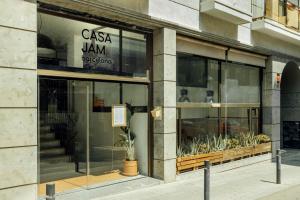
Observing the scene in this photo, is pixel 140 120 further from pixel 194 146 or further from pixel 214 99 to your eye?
pixel 214 99

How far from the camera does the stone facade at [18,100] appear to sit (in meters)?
7.02

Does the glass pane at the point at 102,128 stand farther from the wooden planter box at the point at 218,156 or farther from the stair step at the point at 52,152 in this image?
the wooden planter box at the point at 218,156

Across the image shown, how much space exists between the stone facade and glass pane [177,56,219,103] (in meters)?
5.27

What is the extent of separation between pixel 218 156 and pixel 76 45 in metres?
6.27

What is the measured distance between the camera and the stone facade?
7.02 meters

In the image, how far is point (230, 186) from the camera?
10.3m

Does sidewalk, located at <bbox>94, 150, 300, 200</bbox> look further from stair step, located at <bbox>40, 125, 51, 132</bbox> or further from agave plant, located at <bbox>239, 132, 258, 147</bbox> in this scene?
stair step, located at <bbox>40, 125, 51, 132</bbox>

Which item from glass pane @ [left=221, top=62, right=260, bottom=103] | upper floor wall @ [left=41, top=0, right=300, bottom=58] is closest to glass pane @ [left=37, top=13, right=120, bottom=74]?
upper floor wall @ [left=41, top=0, right=300, bottom=58]

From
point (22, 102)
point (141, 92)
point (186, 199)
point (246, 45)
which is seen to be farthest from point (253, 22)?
point (22, 102)

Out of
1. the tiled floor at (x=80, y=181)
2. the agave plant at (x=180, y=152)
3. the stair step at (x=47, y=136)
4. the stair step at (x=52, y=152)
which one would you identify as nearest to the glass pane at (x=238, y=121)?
the agave plant at (x=180, y=152)

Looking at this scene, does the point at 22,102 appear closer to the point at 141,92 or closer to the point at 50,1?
the point at 50,1

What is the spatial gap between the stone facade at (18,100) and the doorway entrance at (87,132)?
2118 millimetres

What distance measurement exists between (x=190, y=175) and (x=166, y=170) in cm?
119

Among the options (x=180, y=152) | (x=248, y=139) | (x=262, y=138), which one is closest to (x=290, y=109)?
(x=262, y=138)
